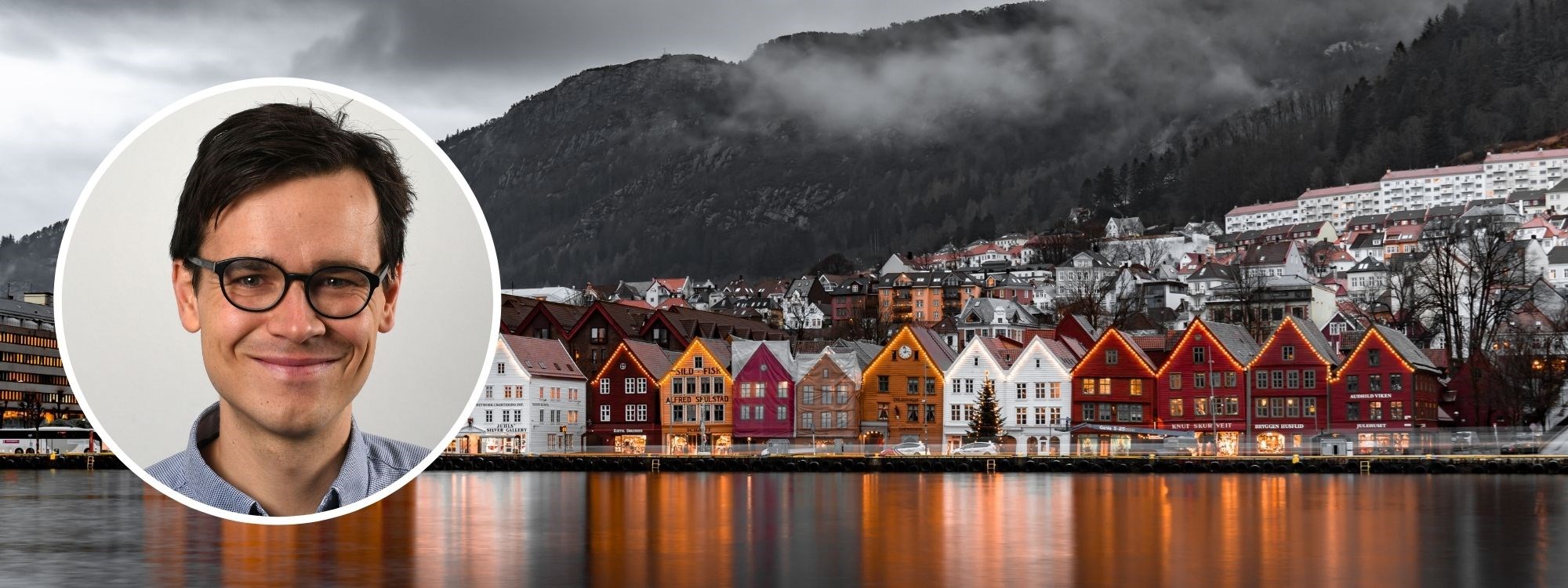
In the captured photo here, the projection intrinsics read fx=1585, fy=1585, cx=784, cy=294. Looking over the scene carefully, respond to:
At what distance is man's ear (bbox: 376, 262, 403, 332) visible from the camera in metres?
5.19

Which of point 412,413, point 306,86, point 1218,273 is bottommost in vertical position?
point 412,413


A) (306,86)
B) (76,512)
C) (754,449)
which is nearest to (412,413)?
(306,86)

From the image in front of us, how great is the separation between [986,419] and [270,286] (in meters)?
73.7

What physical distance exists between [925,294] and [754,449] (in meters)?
95.2

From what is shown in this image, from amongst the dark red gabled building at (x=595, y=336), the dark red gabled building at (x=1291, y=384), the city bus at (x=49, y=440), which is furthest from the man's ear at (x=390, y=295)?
the city bus at (x=49, y=440)

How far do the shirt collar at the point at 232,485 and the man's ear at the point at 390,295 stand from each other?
0.36 meters

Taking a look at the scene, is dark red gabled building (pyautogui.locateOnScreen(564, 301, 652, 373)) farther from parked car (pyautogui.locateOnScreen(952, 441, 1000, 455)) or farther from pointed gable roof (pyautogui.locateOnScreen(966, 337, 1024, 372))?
parked car (pyautogui.locateOnScreen(952, 441, 1000, 455))

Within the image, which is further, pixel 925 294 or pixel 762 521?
pixel 925 294

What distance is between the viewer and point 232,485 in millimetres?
5285

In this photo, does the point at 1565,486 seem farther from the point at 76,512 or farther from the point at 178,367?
the point at 178,367

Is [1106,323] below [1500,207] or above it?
below

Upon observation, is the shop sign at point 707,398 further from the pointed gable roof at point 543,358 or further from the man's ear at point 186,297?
the man's ear at point 186,297

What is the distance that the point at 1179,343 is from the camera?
258 feet

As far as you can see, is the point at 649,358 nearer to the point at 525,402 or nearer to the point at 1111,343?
the point at 525,402
